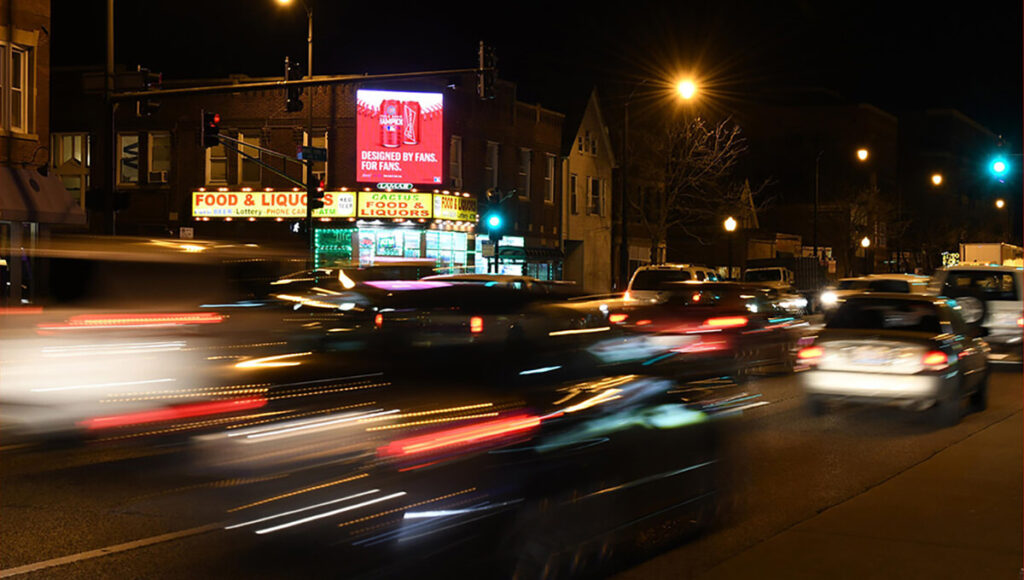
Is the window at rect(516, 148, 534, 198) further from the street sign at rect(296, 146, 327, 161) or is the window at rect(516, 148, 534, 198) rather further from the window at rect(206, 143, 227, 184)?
the street sign at rect(296, 146, 327, 161)

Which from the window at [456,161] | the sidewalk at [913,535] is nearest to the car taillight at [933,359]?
the sidewalk at [913,535]

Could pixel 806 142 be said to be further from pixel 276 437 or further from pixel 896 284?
pixel 276 437

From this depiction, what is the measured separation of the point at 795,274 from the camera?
46188mm

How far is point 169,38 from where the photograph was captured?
46188 mm

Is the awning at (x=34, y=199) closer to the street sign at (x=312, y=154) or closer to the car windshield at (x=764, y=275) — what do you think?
the street sign at (x=312, y=154)

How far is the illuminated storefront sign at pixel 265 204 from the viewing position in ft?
119

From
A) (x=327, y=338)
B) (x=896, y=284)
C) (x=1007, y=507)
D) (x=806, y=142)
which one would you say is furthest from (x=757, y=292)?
(x=806, y=142)

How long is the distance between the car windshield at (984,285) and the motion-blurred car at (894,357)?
9111 mm

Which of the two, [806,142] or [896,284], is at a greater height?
[806,142]

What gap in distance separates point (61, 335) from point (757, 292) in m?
14.6

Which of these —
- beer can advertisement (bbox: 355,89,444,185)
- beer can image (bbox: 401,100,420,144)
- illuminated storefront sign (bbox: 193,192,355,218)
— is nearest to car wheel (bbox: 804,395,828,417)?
illuminated storefront sign (bbox: 193,192,355,218)

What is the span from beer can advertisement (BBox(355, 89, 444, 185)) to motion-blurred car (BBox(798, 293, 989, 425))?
2512 cm

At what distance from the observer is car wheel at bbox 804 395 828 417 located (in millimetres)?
13695

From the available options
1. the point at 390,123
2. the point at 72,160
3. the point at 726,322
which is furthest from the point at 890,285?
the point at 72,160
